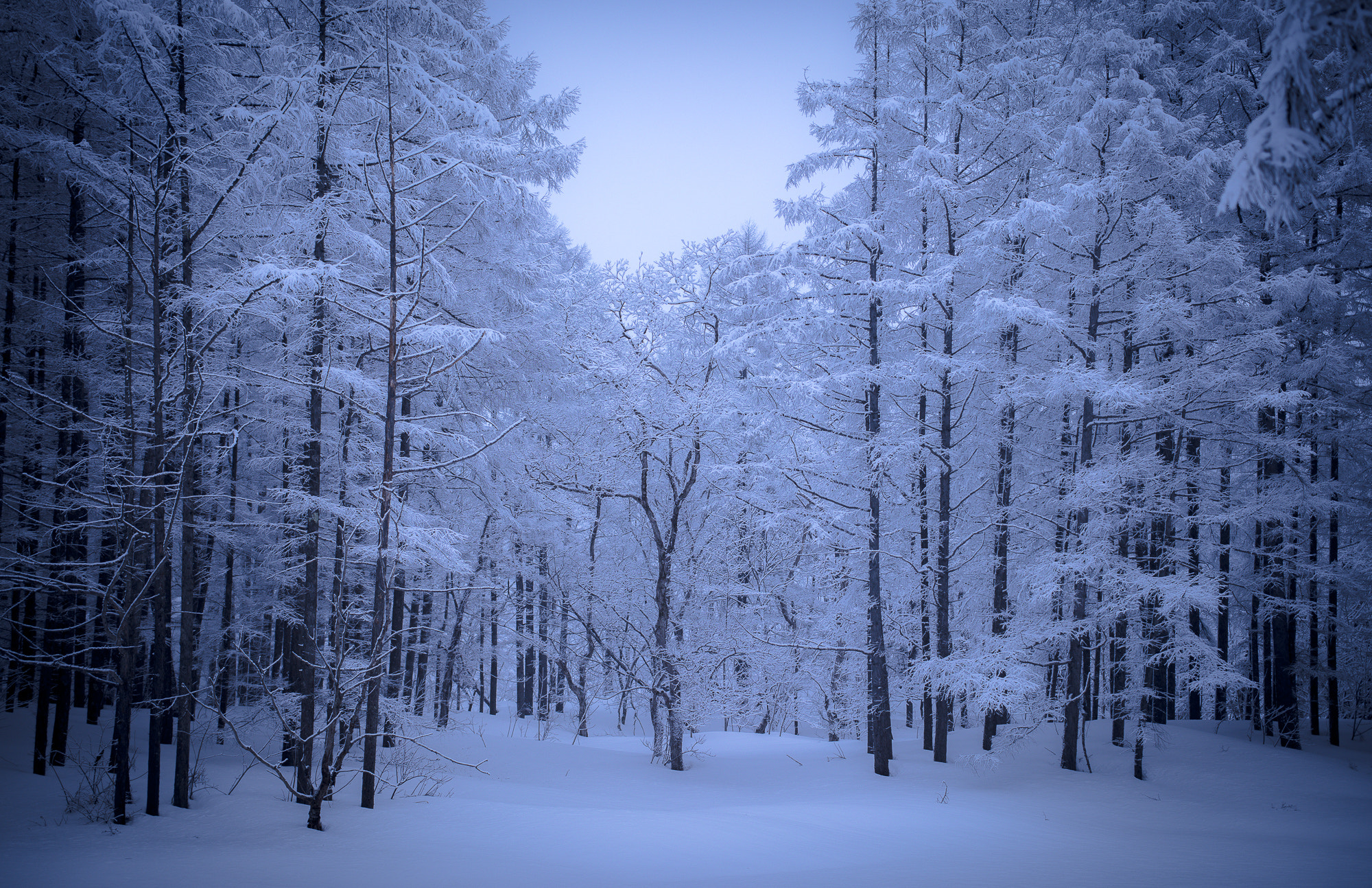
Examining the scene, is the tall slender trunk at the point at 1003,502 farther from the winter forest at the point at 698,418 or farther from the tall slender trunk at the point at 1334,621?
the tall slender trunk at the point at 1334,621

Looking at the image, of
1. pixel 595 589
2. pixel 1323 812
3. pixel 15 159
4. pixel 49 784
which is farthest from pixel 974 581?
pixel 15 159

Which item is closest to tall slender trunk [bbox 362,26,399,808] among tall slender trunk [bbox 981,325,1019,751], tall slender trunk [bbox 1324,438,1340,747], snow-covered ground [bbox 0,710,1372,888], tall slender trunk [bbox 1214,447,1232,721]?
snow-covered ground [bbox 0,710,1372,888]

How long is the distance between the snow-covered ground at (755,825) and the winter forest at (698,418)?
0.14m

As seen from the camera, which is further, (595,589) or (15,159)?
(595,589)

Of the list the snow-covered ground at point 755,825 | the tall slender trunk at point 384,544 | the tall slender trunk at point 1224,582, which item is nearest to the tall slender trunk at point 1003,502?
the snow-covered ground at point 755,825

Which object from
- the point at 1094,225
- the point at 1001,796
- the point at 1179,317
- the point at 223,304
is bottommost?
the point at 1001,796

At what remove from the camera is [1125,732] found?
1213 cm

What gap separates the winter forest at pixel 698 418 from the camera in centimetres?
773

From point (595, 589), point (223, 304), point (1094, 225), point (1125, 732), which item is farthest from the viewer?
point (595, 589)

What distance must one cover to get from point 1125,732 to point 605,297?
14221 millimetres

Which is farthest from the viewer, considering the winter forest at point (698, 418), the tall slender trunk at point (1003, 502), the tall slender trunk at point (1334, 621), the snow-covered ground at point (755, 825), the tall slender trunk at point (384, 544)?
the tall slender trunk at point (1334, 621)

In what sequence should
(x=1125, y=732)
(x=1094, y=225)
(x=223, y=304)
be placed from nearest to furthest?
(x=223, y=304) < (x=1094, y=225) < (x=1125, y=732)

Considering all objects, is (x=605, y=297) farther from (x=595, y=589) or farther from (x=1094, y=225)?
(x=1094, y=225)

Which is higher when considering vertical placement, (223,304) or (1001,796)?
(223,304)
